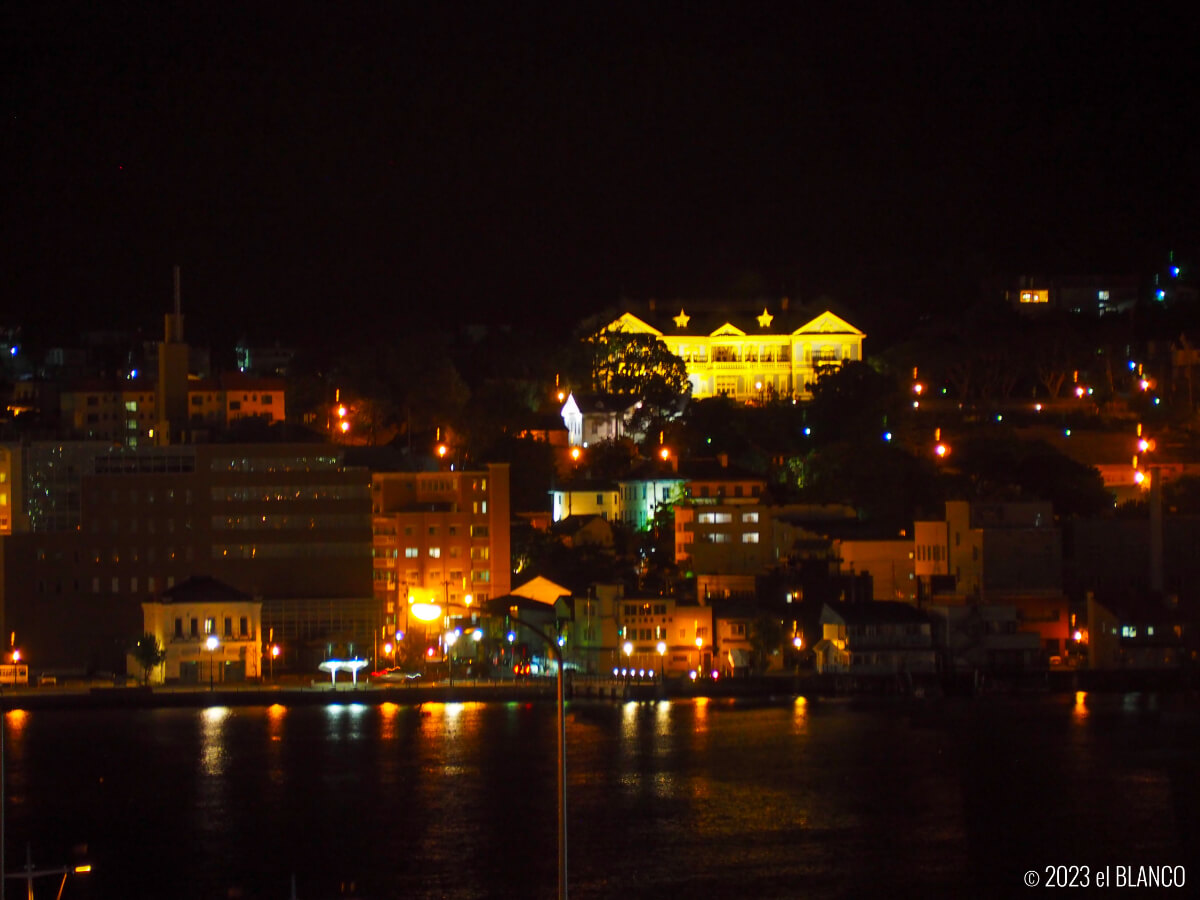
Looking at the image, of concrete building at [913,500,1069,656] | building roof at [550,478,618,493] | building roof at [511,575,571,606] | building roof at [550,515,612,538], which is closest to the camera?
concrete building at [913,500,1069,656]

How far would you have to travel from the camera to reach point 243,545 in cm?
3117

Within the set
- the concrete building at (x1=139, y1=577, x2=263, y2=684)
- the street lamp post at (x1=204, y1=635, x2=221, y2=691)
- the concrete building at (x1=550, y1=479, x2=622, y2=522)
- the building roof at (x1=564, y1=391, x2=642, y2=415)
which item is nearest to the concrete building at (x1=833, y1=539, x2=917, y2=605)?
the concrete building at (x1=550, y1=479, x2=622, y2=522)

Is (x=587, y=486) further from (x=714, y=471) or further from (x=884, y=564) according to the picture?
(x=884, y=564)

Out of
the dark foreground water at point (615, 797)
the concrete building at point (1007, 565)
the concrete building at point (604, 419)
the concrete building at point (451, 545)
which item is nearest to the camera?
the dark foreground water at point (615, 797)

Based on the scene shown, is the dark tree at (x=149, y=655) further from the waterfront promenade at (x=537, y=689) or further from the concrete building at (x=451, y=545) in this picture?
the concrete building at (x=451, y=545)

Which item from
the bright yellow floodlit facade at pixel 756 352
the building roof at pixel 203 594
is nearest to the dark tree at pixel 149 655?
the building roof at pixel 203 594

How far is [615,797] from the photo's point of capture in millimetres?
23203

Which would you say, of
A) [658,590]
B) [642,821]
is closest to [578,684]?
[658,590]

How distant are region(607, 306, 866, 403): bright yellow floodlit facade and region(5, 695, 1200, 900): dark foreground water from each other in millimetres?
13298

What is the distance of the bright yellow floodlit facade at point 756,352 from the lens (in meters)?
41.8

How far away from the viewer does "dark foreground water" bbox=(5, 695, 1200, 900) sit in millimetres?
19484

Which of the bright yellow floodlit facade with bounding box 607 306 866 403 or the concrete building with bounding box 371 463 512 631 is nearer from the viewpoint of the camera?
the concrete building with bounding box 371 463 512 631

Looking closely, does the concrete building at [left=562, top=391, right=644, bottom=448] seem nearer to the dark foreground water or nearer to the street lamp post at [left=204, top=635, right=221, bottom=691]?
the dark foreground water

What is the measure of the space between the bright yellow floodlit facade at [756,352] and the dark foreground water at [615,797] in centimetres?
1330
